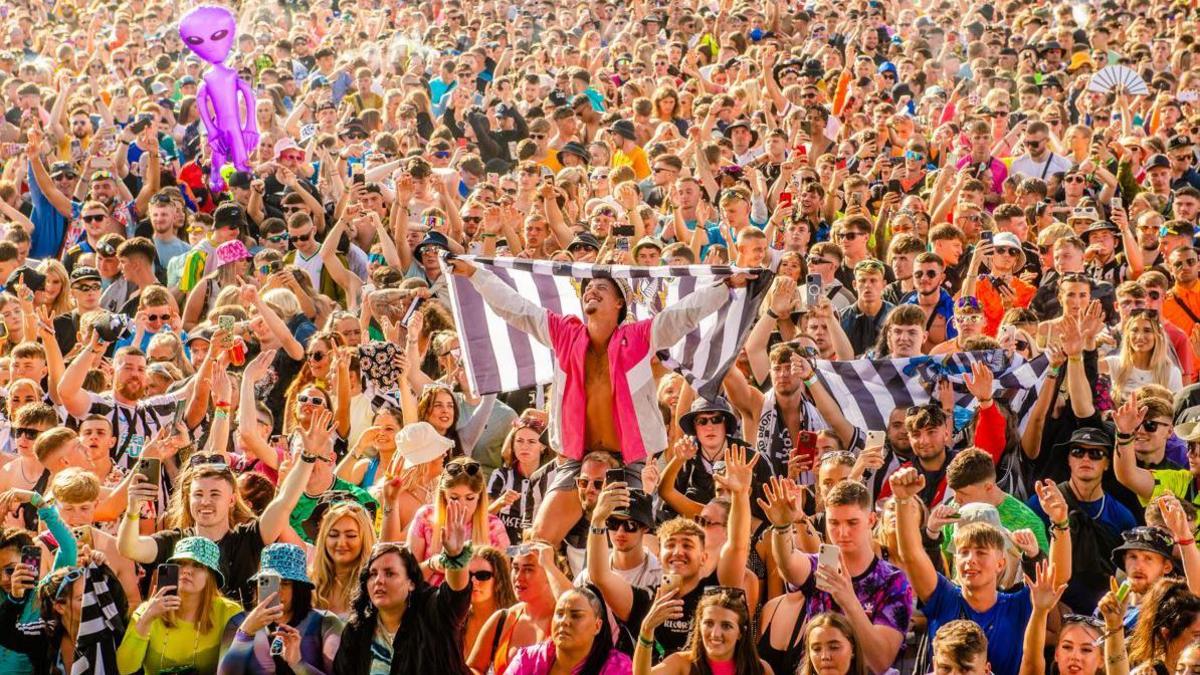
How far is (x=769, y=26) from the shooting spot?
20.0 meters

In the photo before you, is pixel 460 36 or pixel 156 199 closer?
pixel 156 199

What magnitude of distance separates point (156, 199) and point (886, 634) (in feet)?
27.0

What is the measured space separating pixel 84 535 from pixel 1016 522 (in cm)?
412

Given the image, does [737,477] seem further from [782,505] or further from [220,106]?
[220,106]

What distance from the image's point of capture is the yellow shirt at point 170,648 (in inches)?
298

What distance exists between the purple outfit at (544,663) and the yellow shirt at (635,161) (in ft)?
27.5

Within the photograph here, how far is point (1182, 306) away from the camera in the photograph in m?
10.8

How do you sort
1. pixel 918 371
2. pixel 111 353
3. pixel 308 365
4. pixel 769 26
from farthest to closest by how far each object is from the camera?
pixel 769 26 → pixel 111 353 → pixel 308 365 → pixel 918 371

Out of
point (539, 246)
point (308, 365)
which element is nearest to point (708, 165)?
point (539, 246)

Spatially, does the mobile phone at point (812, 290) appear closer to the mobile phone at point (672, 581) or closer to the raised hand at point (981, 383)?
the raised hand at point (981, 383)

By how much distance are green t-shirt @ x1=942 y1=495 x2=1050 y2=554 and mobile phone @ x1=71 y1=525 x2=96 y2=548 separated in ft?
12.3

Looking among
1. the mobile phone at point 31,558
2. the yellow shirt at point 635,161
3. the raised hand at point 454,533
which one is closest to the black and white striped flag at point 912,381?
the raised hand at point 454,533

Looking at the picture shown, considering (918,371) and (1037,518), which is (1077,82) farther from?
(1037,518)

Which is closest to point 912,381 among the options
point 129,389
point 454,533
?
point 454,533
